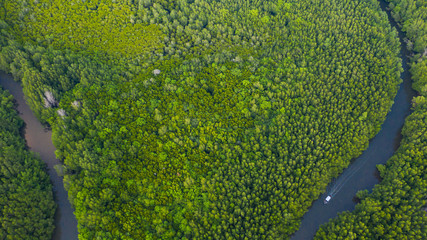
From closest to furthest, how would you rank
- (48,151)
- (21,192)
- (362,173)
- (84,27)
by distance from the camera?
1. (21,192)
2. (362,173)
3. (48,151)
4. (84,27)

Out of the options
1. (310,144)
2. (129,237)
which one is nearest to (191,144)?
(129,237)

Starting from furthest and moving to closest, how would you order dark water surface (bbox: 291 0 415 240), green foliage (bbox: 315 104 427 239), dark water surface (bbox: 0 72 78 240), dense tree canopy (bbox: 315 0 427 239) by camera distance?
dark water surface (bbox: 291 0 415 240), dark water surface (bbox: 0 72 78 240), dense tree canopy (bbox: 315 0 427 239), green foliage (bbox: 315 104 427 239)

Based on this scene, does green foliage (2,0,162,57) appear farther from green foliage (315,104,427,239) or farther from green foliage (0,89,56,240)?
green foliage (315,104,427,239)

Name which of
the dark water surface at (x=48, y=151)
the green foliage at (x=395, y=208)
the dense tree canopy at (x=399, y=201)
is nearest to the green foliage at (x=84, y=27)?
the dark water surface at (x=48, y=151)

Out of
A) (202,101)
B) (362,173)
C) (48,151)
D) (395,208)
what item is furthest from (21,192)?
(395,208)

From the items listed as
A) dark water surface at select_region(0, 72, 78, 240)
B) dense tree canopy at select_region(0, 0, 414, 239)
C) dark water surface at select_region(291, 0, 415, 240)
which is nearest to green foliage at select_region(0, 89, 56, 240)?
Answer: dark water surface at select_region(0, 72, 78, 240)

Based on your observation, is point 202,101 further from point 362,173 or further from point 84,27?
point 84,27

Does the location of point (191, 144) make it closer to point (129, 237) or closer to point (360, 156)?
point (129, 237)
